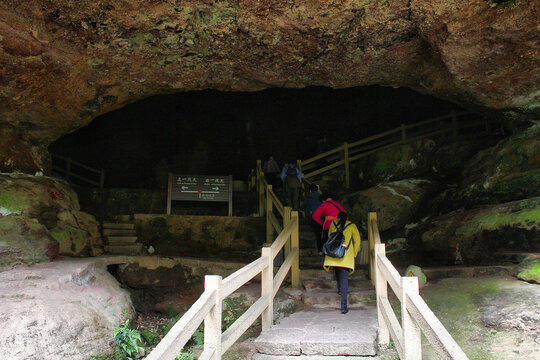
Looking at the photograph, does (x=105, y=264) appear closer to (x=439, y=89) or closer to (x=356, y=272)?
(x=356, y=272)

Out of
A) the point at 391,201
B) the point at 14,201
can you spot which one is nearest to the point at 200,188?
the point at 14,201

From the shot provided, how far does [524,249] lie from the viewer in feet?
22.2

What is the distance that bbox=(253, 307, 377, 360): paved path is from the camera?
4.33 metres

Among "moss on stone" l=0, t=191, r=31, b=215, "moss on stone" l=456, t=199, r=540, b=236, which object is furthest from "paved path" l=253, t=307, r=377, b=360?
"moss on stone" l=0, t=191, r=31, b=215

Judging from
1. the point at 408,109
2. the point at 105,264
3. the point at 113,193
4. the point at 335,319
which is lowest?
the point at 335,319

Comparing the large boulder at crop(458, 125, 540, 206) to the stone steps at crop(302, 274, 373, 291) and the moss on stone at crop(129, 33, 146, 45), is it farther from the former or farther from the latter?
the moss on stone at crop(129, 33, 146, 45)

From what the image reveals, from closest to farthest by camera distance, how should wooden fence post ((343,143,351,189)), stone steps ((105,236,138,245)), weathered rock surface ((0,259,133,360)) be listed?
weathered rock surface ((0,259,133,360)), stone steps ((105,236,138,245)), wooden fence post ((343,143,351,189))

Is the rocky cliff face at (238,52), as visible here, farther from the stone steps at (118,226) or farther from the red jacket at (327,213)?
the red jacket at (327,213)

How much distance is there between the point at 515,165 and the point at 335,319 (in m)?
5.50

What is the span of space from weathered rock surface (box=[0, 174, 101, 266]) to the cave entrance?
6.33 m

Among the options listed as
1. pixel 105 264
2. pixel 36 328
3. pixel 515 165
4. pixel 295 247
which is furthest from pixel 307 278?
pixel 515 165

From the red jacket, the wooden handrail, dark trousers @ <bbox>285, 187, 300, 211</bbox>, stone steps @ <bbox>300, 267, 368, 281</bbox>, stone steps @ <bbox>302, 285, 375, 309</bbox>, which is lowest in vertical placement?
stone steps @ <bbox>302, 285, 375, 309</bbox>

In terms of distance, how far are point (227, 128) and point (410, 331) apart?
45.7ft

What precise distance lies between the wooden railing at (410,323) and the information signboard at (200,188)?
6226mm
